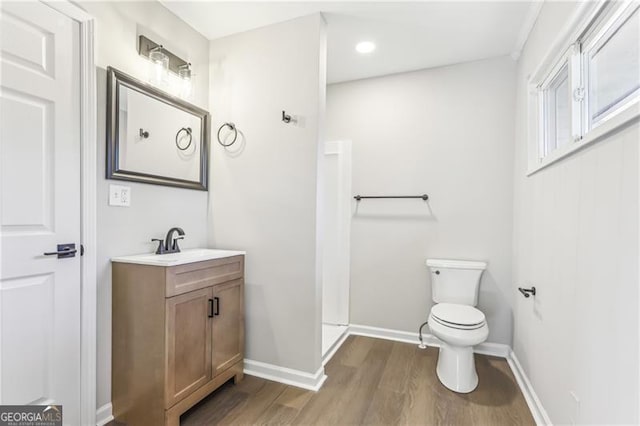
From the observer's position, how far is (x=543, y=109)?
2002 millimetres

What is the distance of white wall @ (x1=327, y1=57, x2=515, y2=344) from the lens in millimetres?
2480

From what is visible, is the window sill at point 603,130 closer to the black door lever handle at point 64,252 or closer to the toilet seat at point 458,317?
Answer: the toilet seat at point 458,317

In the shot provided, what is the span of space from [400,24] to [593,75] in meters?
1.19

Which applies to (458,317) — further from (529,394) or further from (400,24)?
(400,24)

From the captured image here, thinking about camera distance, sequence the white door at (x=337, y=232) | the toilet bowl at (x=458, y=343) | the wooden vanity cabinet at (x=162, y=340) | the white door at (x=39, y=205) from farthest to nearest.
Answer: the white door at (x=337, y=232) → the toilet bowl at (x=458, y=343) → the wooden vanity cabinet at (x=162, y=340) → the white door at (x=39, y=205)

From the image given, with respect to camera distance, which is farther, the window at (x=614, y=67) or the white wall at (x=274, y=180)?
the white wall at (x=274, y=180)

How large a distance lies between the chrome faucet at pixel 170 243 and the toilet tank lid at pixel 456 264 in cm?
190

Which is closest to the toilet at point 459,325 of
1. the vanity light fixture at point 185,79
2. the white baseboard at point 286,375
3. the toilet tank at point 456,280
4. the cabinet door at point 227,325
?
the toilet tank at point 456,280

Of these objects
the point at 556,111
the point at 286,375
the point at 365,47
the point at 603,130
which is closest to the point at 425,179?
the point at 556,111

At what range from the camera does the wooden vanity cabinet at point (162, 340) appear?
1.51 m

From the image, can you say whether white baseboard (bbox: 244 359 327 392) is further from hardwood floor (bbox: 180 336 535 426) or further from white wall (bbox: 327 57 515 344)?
white wall (bbox: 327 57 515 344)

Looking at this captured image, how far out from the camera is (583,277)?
1238 millimetres

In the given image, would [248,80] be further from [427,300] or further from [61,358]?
[427,300]

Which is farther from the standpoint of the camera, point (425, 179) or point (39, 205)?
point (425, 179)
